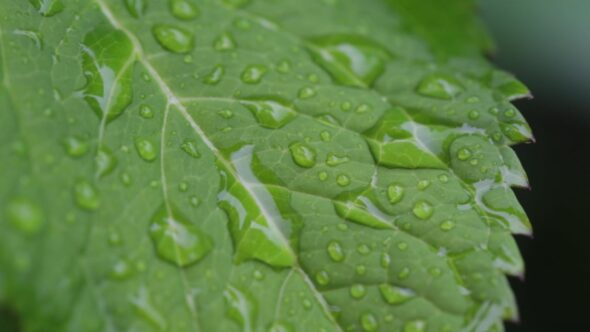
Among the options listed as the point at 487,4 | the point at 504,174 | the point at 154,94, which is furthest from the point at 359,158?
the point at 487,4

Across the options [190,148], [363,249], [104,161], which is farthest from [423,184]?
[104,161]

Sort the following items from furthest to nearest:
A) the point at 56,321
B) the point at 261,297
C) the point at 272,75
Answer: the point at 272,75 → the point at 261,297 → the point at 56,321

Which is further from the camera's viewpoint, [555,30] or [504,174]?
[555,30]

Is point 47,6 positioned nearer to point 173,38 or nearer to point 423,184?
point 173,38

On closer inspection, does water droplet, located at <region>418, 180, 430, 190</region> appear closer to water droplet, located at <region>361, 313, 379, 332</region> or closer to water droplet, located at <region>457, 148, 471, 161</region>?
water droplet, located at <region>457, 148, 471, 161</region>

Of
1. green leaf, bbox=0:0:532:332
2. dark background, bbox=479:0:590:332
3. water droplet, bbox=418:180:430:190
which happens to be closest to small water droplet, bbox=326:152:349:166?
green leaf, bbox=0:0:532:332

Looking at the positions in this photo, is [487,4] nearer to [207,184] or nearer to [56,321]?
[207,184]
